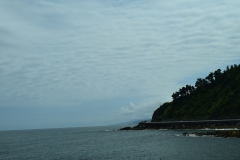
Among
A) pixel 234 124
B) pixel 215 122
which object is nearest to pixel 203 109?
pixel 215 122

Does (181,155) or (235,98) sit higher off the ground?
(235,98)

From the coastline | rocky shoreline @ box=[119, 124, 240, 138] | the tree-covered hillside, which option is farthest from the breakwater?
the tree-covered hillside

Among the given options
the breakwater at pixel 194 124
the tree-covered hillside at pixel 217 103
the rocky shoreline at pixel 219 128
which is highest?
the tree-covered hillside at pixel 217 103

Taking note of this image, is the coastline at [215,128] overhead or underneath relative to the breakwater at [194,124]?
underneath

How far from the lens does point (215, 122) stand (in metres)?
130

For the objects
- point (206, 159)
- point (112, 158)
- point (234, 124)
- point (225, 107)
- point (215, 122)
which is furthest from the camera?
point (225, 107)

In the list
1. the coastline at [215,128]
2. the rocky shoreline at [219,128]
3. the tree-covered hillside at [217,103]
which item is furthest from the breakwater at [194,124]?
the tree-covered hillside at [217,103]

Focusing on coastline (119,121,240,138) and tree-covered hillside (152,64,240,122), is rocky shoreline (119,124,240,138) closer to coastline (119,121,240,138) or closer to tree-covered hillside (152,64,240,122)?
coastline (119,121,240,138)

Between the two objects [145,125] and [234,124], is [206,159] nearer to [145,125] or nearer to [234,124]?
[234,124]

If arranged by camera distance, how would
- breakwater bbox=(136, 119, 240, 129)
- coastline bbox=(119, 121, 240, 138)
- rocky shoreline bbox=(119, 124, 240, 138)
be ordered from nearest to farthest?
rocky shoreline bbox=(119, 124, 240, 138)
coastline bbox=(119, 121, 240, 138)
breakwater bbox=(136, 119, 240, 129)

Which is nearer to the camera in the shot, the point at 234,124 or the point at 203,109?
the point at 234,124

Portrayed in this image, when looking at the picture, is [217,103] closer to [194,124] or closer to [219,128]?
[194,124]

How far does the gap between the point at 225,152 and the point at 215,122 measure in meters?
73.4

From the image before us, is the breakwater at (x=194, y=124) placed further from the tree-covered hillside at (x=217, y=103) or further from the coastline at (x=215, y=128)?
the tree-covered hillside at (x=217, y=103)
